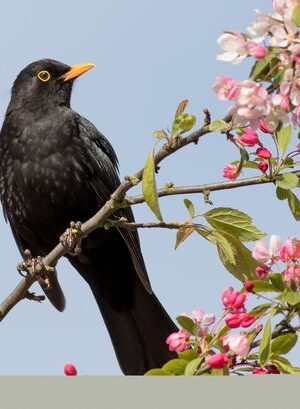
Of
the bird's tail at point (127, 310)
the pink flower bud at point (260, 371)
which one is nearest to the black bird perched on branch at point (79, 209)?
the bird's tail at point (127, 310)

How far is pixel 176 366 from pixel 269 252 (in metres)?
0.67

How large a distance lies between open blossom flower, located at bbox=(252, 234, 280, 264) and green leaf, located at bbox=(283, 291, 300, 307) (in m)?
0.36

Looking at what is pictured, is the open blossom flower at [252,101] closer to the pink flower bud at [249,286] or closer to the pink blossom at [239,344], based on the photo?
the pink flower bud at [249,286]

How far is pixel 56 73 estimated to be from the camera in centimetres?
796

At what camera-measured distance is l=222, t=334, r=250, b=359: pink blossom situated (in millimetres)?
3195

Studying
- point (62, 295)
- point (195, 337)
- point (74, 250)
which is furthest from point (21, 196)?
point (195, 337)

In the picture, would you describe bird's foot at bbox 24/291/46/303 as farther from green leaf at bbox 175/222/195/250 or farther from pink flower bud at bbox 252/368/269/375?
pink flower bud at bbox 252/368/269/375

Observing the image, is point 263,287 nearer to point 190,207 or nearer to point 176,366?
point 176,366

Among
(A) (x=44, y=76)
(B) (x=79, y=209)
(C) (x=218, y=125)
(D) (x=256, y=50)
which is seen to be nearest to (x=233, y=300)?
(C) (x=218, y=125)

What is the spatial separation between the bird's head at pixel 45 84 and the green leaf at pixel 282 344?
15.9 feet

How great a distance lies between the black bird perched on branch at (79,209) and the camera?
272 inches

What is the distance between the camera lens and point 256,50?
2869 mm

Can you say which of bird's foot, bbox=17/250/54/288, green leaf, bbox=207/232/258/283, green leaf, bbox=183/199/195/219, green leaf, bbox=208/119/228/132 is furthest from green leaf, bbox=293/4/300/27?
bird's foot, bbox=17/250/54/288

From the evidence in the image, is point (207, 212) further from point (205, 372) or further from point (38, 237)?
point (38, 237)
